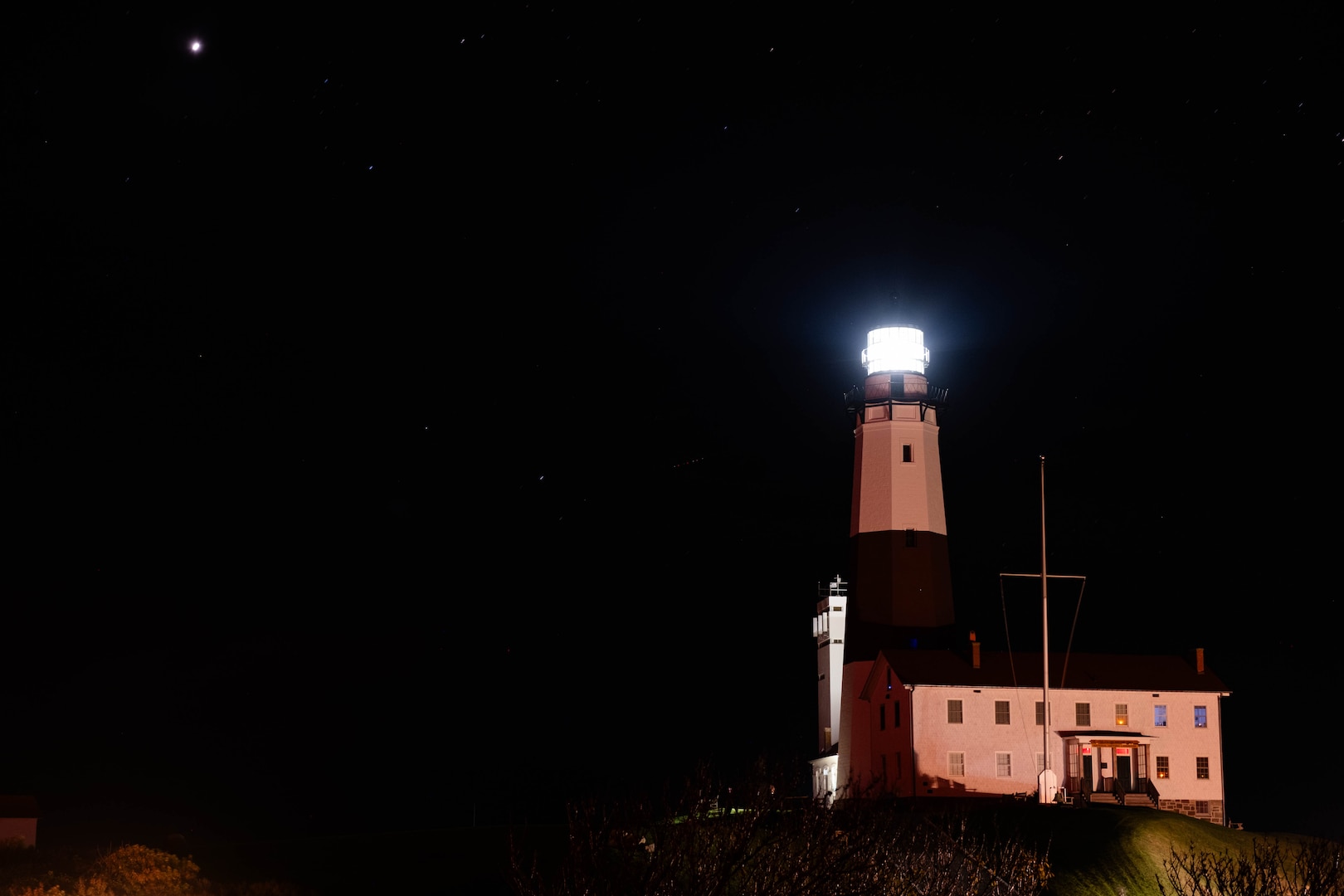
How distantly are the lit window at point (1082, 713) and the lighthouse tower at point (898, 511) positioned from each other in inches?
230

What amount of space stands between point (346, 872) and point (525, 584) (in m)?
59.3

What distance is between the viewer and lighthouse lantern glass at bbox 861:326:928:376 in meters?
59.3

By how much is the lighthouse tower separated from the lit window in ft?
19.1

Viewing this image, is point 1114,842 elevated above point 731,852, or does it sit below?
below

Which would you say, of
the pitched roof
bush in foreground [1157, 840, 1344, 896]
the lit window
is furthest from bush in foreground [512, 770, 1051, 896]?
the lit window

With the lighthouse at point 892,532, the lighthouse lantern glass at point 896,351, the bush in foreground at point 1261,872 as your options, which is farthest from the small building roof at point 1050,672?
the bush in foreground at point 1261,872

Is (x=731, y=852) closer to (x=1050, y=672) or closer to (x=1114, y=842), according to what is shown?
(x=1114, y=842)

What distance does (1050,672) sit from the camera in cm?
5344

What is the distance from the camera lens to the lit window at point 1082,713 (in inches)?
2072

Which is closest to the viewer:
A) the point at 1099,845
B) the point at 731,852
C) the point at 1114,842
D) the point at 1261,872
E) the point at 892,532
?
the point at 731,852

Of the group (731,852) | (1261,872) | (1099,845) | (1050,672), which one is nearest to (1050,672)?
(1050,672)

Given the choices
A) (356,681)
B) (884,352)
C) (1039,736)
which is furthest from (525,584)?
(1039,736)

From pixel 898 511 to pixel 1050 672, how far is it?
755 centimetres

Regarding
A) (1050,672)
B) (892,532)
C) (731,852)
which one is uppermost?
(892,532)
